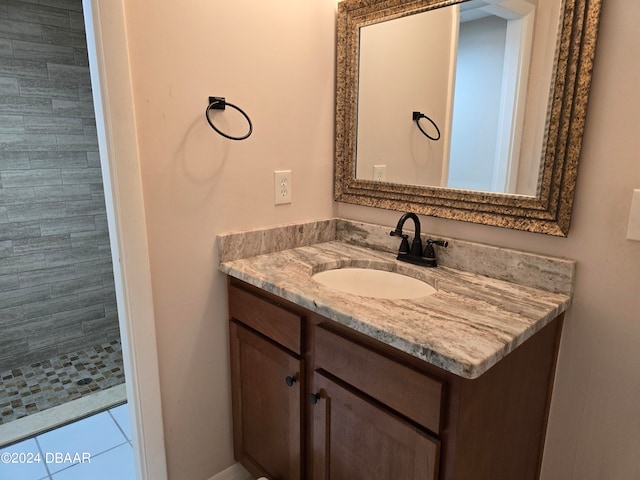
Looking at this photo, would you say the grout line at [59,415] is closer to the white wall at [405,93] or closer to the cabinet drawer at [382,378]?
the cabinet drawer at [382,378]

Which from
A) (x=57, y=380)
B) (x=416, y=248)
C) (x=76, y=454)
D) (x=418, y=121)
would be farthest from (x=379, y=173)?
(x=57, y=380)

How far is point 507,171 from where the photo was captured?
3.95ft

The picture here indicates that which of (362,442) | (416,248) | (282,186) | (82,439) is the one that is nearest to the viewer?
(362,442)

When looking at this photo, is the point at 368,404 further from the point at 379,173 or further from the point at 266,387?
the point at 379,173

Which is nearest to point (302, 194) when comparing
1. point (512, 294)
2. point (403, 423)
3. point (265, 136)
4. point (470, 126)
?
point (265, 136)

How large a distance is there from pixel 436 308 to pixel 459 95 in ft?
2.23

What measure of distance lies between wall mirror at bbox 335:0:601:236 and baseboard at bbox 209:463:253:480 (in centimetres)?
110

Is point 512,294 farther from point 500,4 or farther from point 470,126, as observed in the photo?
point 500,4

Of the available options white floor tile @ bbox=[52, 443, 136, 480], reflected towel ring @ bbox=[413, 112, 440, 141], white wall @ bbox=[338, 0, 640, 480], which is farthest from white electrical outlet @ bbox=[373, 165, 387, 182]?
white floor tile @ bbox=[52, 443, 136, 480]

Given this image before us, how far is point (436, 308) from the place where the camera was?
3.39ft

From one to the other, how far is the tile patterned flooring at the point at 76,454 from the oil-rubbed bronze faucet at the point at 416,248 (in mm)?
1391

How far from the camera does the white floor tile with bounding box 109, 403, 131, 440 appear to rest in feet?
6.45

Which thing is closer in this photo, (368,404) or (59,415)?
(368,404)

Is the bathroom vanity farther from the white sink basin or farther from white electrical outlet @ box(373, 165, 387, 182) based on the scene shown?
white electrical outlet @ box(373, 165, 387, 182)
